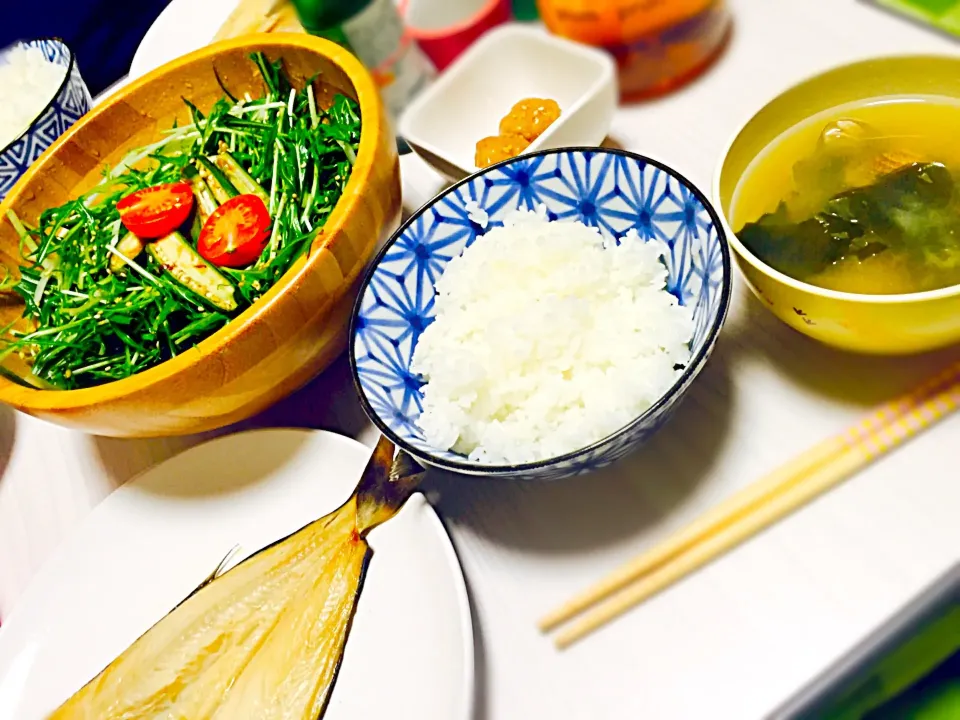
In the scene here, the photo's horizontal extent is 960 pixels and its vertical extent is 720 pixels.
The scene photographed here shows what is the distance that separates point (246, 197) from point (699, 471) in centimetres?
68

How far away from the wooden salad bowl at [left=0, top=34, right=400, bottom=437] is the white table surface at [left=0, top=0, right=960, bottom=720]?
138 millimetres

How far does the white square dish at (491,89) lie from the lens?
3.73 feet

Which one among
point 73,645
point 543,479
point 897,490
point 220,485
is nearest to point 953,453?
point 897,490

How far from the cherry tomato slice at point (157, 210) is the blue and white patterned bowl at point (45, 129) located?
0.33m

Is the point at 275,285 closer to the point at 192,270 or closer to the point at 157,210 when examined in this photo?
the point at 192,270

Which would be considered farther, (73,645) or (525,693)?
(73,645)

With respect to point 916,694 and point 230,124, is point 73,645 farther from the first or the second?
point 916,694

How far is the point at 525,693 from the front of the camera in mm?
731

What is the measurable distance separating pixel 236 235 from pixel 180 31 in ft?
2.71

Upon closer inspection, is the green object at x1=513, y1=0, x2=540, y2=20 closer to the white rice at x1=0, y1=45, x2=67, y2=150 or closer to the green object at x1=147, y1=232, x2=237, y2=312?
the green object at x1=147, y1=232, x2=237, y2=312

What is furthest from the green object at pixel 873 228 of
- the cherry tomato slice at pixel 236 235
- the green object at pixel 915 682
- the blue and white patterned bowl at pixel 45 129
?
the blue and white patterned bowl at pixel 45 129

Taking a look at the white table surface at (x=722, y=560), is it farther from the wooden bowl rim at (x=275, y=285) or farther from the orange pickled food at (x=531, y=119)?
the orange pickled food at (x=531, y=119)

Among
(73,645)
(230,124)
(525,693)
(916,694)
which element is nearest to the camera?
(525,693)

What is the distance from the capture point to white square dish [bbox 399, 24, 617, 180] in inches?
44.8
